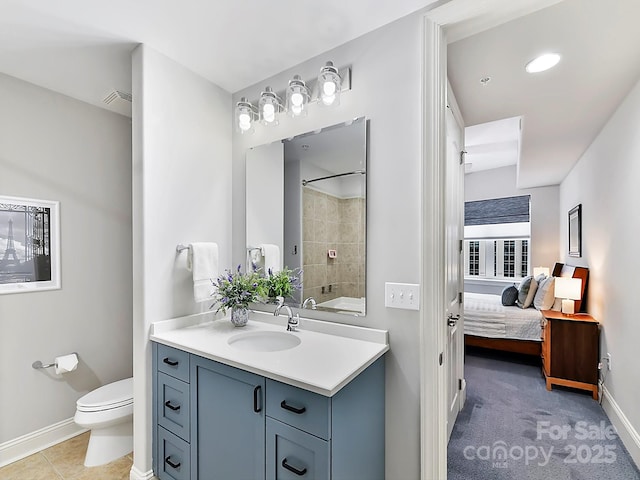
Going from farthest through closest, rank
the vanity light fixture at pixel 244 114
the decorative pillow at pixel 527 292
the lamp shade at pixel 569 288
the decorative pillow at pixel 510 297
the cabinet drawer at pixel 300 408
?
the decorative pillow at pixel 510 297
the decorative pillow at pixel 527 292
the lamp shade at pixel 569 288
the vanity light fixture at pixel 244 114
the cabinet drawer at pixel 300 408

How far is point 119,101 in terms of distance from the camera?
2.28 meters

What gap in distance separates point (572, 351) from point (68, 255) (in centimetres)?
425

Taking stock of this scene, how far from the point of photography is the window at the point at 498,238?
5.28 meters

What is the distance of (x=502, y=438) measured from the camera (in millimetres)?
2178

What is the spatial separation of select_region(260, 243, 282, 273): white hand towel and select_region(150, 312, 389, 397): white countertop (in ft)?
0.99

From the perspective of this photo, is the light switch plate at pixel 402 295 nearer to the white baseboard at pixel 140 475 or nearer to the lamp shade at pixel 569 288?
the white baseboard at pixel 140 475

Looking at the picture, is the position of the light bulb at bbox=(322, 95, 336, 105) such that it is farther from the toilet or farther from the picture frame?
the picture frame

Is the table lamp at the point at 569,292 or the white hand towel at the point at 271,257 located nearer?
the white hand towel at the point at 271,257

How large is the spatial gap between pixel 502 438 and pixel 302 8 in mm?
2913

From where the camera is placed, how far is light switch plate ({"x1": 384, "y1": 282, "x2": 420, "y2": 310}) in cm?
144

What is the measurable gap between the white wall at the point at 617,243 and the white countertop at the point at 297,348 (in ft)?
6.30

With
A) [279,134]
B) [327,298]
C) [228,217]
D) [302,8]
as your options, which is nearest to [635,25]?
[302,8]

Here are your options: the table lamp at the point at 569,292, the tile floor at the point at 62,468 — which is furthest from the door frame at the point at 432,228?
the table lamp at the point at 569,292

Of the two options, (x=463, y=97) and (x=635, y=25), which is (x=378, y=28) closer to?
(x=463, y=97)
